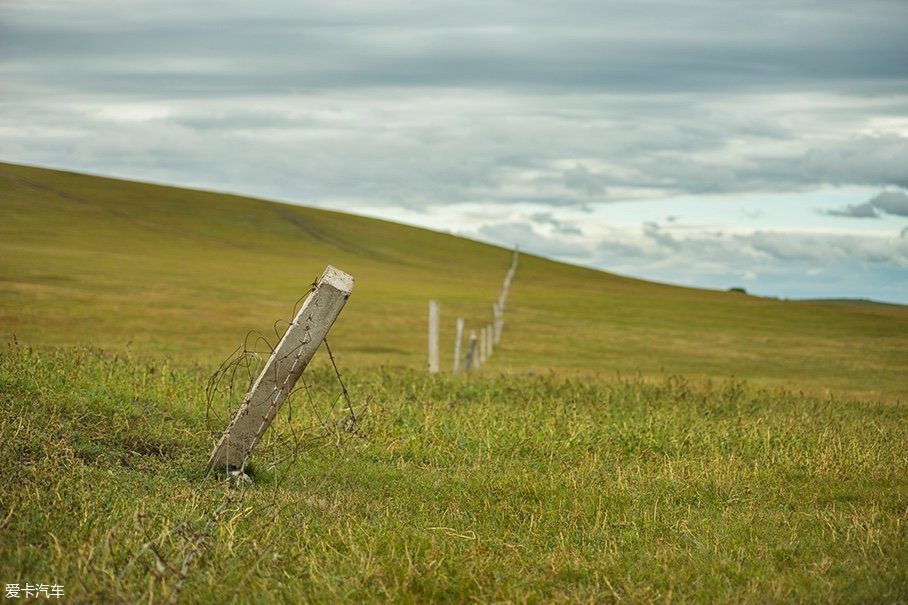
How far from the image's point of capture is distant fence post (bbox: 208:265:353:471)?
774 cm

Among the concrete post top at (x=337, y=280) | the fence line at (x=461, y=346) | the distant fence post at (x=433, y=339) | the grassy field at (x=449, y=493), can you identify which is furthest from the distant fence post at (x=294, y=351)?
the distant fence post at (x=433, y=339)

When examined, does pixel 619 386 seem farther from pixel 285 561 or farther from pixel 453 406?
pixel 285 561

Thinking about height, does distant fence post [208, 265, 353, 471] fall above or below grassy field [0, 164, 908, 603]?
above

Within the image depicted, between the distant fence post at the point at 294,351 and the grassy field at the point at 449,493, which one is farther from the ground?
→ the distant fence post at the point at 294,351

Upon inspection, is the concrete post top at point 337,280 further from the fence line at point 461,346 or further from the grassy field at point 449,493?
the fence line at point 461,346

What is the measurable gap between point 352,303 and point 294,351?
49.7 m

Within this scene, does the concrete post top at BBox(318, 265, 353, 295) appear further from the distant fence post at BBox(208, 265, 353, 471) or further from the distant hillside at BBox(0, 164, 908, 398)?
the distant hillside at BBox(0, 164, 908, 398)

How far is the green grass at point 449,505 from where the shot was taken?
5859 mm

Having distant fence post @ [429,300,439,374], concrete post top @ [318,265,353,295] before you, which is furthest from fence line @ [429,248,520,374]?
concrete post top @ [318,265,353,295]

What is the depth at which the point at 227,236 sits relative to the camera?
109 meters

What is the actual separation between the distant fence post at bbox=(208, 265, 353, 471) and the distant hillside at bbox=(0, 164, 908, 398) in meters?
9.14

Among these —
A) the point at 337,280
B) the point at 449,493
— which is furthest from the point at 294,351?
the point at 449,493

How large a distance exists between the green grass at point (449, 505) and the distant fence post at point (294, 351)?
62cm

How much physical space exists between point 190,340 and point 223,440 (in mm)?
28836
